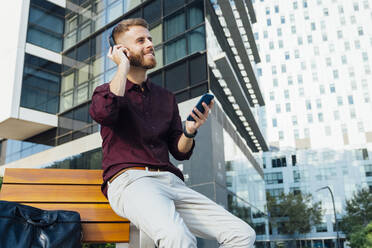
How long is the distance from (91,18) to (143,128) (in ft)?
61.5

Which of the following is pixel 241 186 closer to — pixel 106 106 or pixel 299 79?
pixel 106 106

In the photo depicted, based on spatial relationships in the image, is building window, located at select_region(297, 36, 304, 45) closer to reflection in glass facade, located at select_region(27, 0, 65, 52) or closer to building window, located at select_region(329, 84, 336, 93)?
building window, located at select_region(329, 84, 336, 93)

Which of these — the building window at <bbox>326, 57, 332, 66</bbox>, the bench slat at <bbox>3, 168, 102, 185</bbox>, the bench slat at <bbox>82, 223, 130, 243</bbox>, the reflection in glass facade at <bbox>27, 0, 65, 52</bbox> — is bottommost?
the bench slat at <bbox>82, 223, 130, 243</bbox>

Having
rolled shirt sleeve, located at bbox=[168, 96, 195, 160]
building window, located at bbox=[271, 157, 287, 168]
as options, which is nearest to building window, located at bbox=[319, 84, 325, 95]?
building window, located at bbox=[271, 157, 287, 168]

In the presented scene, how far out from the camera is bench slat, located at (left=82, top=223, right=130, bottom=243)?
8.20 ft

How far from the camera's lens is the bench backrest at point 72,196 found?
8.36 ft

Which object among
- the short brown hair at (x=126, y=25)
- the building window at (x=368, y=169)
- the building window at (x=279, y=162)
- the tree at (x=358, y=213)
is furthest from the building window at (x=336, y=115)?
the short brown hair at (x=126, y=25)

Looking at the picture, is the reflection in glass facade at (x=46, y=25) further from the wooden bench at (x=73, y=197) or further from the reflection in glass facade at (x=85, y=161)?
the wooden bench at (x=73, y=197)

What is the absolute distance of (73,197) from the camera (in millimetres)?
2713

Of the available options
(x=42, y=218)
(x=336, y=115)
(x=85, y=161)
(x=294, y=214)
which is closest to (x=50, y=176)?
(x=42, y=218)

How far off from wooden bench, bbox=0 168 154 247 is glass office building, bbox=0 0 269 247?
9.57m

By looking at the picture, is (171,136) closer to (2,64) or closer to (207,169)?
(207,169)

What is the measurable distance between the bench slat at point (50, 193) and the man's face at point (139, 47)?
3.56 feet

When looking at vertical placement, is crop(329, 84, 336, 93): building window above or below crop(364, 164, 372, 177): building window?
above
